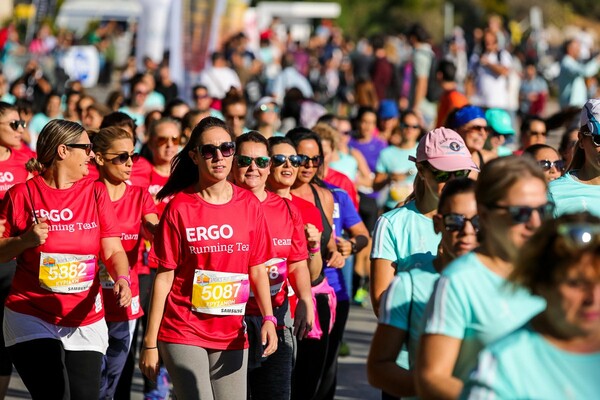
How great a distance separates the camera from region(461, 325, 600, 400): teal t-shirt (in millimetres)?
3154

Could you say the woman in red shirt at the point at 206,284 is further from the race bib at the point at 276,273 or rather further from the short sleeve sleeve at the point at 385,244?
the short sleeve sleeve at the point at 385,244

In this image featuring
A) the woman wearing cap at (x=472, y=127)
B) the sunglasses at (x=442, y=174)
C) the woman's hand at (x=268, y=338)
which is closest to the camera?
the sunglasses at (x=442, y=174)

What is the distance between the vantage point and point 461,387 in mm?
3457

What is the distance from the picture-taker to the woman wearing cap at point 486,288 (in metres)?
3.58

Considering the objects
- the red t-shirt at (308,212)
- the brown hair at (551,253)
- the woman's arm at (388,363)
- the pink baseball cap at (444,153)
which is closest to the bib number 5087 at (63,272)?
the red t-shirt at (308,212)

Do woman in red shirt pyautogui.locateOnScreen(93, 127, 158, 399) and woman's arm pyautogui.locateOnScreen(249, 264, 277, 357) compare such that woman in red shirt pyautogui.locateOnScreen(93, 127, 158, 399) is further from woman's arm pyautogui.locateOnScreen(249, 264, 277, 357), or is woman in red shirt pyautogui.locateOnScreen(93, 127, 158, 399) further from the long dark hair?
woman's arm pyautogui.locateOnScreen(249, 264, 277, 357)

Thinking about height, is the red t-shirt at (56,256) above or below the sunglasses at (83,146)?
below

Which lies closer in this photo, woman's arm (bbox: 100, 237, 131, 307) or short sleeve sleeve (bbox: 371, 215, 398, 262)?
short sleeve sleeve (bbox: 371, 215, 398, 262)

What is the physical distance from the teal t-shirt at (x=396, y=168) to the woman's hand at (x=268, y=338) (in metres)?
5.58

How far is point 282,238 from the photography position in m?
6.61

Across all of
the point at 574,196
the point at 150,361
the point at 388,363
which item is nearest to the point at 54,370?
the point at 150,361

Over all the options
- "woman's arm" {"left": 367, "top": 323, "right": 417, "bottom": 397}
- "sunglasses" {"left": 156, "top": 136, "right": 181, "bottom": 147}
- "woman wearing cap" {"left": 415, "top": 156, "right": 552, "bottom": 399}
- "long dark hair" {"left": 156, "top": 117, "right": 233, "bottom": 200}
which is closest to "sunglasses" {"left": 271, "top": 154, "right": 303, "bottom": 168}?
"long dark hair" {"left": 156, "top": 117, "right": 233, "bottom": 200}

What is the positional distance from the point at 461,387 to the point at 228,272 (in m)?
2.51

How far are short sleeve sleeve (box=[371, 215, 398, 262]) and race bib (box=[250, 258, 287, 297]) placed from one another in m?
1.45
